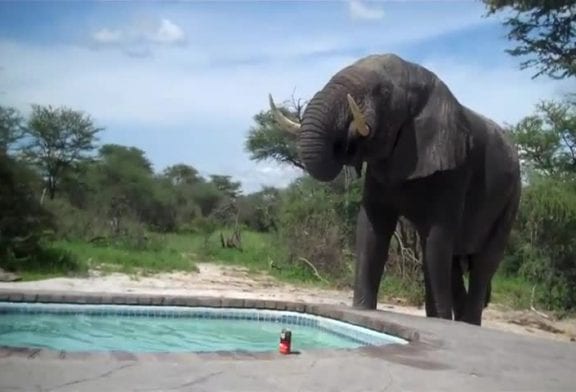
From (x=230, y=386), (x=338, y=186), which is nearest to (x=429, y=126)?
(x=230, y=386)

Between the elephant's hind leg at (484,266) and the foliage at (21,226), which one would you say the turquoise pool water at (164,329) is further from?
the foliage at (21,226)

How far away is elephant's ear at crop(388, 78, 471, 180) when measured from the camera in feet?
21.4

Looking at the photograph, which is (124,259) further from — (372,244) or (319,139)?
(319,139)

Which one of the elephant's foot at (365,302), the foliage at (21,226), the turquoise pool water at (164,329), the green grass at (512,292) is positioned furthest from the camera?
the green grass at (512,292)

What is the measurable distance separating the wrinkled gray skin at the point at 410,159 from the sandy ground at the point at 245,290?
3584mm

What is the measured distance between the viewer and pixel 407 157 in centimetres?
655

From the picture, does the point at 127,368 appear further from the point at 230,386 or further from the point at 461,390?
the point at 461,390

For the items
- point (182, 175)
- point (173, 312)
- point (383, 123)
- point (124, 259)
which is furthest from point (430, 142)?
point (182, 175)

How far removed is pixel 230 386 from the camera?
3.83m

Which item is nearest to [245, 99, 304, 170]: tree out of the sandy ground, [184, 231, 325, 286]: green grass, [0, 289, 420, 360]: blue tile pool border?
[184, 231, 325, 286]: green grass

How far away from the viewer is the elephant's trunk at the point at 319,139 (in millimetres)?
6141

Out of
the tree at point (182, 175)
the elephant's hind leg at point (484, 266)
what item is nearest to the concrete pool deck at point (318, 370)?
the elephant's hind leg at point (484, 266)

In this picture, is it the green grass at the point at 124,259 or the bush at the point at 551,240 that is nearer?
the bush at the point at 551,240

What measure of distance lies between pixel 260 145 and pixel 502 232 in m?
17.5
